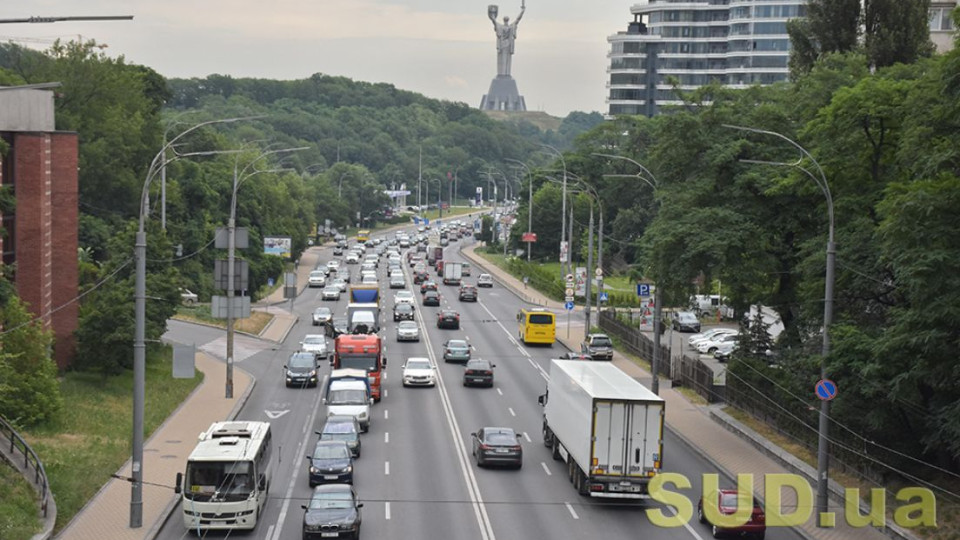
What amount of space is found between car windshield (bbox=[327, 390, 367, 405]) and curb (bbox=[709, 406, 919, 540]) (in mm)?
14092

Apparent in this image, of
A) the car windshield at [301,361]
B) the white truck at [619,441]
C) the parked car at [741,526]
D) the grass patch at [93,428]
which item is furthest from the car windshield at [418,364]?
the parked car at [741,526]

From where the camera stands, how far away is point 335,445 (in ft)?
119

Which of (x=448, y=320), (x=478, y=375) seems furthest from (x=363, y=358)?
(x=448, y=320)

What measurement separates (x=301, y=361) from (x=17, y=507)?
90.3ft

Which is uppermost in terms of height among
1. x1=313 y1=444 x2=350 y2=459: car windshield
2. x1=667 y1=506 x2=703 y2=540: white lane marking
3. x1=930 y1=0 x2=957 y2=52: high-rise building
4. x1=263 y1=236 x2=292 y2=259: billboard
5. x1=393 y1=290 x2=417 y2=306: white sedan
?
x1=930 y1=0 x2=957 y2=52: high-rise building

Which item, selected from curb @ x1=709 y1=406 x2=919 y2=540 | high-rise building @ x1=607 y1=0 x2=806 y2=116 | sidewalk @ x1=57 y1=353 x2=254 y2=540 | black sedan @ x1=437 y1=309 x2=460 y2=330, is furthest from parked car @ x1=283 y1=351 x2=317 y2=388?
high-rise building @ x1=607 y1=0 x2=806 y2=116

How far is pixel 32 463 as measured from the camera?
32.6 meters

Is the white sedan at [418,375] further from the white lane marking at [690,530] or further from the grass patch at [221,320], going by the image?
the white lane marking at [690,530]

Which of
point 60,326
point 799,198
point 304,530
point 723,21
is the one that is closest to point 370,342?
point 60,326

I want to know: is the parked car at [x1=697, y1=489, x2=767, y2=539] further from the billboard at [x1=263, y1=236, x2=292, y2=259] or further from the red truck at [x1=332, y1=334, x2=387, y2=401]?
the billboard at [x1=263, y1=236, x2=292, y2=259]

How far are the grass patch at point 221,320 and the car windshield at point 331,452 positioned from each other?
38007 mm

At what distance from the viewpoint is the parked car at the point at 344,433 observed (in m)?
38.8

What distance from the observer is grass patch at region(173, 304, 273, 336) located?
74.1 metres

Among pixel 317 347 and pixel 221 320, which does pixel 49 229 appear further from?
pixel 221 320
